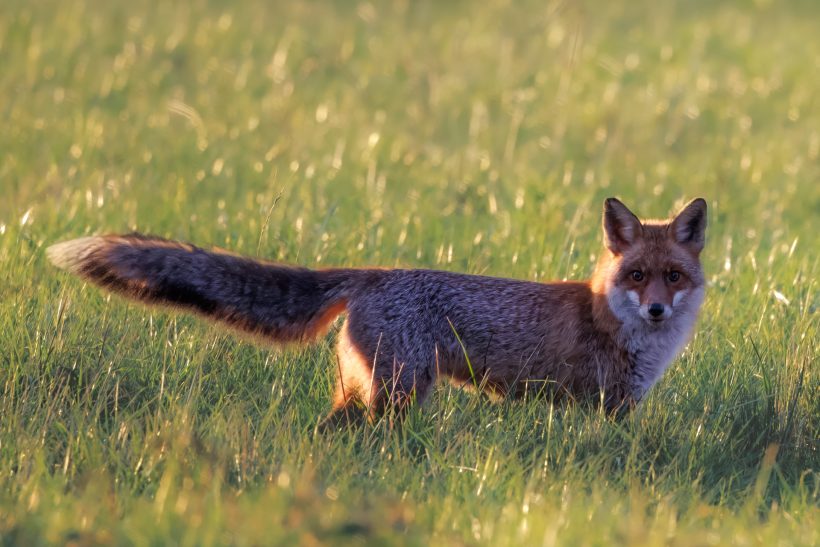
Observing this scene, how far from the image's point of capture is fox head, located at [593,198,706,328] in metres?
5.93

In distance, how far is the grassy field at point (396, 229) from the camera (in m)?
4.46

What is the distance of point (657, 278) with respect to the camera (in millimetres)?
5965

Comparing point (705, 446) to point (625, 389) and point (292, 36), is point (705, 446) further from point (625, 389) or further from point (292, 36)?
point (292, 36)

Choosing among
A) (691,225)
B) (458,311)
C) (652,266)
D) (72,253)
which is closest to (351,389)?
(458,311)

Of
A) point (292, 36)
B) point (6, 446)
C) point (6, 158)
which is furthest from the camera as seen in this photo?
point (292, 36)

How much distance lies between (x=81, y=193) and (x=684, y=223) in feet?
16.6

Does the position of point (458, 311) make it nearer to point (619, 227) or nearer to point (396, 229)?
point (619, 227)

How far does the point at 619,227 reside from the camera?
617 cm

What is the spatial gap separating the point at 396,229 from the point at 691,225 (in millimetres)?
3057

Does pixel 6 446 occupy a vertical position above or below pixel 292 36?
below

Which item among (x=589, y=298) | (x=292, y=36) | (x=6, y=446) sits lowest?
(x=6, y=446)

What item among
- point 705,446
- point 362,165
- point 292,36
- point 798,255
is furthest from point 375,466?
point 292,36

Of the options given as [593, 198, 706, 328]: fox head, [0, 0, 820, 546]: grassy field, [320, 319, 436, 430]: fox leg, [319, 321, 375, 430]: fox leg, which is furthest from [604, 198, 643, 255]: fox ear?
[319, 321, 375, 430]: fox leg

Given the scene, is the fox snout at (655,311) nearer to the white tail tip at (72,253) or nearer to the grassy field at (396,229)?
the grassy field at (396,229)
